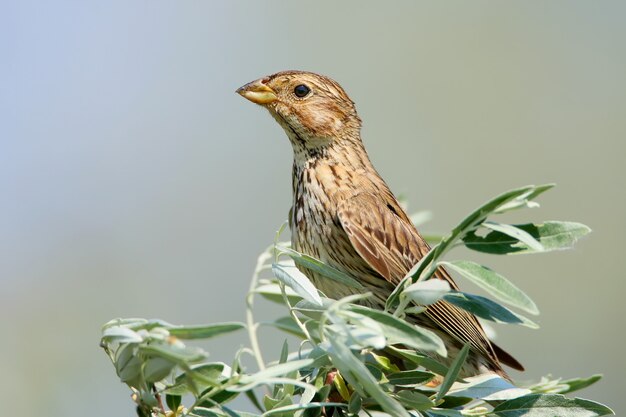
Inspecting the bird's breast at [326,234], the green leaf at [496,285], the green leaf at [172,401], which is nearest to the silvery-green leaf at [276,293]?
the bird's breast at [326,234]

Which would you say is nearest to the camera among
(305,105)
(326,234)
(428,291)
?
(428,291)

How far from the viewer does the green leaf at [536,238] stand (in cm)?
241

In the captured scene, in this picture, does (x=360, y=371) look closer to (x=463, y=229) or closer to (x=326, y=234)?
(x=463, y=229)

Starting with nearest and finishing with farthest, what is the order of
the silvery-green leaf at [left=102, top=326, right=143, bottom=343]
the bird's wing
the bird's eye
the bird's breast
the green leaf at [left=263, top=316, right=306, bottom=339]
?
the silvery-green leaf at [left=102, top=326, right=143, bottom=343]
the green leaf at [left=263, top=316, right=306, bottom=339]
the bird's wing
the bird's breast
the bird's eye

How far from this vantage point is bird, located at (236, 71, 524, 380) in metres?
3.84

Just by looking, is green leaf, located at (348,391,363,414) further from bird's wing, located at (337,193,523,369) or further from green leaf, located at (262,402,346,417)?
bird's wing, located at (337,193,523,369)

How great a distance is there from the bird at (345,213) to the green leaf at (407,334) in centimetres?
141

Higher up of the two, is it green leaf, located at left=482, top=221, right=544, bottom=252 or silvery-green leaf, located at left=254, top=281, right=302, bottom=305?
green leaf, located at left=482, top=221, right=544, bottom=252

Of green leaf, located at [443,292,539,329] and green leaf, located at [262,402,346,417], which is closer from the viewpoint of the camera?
green leaf, located at [262,402,346,417]

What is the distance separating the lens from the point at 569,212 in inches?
279

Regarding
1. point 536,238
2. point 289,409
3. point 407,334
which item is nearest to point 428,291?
point 407,334

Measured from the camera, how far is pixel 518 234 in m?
2.39

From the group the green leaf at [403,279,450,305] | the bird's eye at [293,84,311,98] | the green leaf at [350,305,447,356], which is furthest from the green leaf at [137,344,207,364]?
the bird's eye at [293,84,311,98]

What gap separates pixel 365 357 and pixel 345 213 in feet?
5.02
